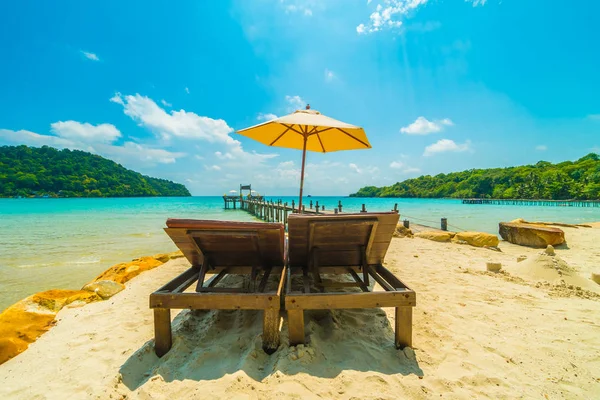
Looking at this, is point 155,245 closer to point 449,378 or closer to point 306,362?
point 306,362

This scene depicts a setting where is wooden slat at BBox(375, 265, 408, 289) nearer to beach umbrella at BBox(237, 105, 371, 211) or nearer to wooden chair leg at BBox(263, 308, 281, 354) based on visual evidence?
wooden chair leg at BBox(263, 308, 281, 354)

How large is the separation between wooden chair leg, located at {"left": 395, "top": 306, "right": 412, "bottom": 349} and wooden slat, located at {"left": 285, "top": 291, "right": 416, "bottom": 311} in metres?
0.12

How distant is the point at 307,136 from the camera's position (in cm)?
460

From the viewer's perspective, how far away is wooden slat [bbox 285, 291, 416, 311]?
216 cm

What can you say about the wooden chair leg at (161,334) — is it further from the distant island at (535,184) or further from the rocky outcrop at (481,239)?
the distant island at (535,184)

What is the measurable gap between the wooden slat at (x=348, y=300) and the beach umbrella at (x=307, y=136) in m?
2.58

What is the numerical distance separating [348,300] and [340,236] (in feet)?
2.45

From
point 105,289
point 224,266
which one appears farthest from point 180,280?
point 105,289

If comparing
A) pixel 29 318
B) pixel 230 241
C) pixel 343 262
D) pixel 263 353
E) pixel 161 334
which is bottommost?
pixel 29 318

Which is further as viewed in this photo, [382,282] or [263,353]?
[382,282]

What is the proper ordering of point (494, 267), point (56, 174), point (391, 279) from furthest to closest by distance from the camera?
point (56, 174), point (494, 267), point (391, 279)

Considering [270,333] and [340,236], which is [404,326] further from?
[270,333]

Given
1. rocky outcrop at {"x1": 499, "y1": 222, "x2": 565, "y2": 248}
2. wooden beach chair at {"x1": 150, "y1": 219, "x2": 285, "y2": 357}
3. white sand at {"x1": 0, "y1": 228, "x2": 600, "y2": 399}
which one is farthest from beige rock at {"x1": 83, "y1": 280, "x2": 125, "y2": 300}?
rocky outcrop at {"x1": 499, "y1": 222, "x2": 565, "y2": 248}

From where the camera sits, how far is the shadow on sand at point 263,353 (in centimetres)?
202
